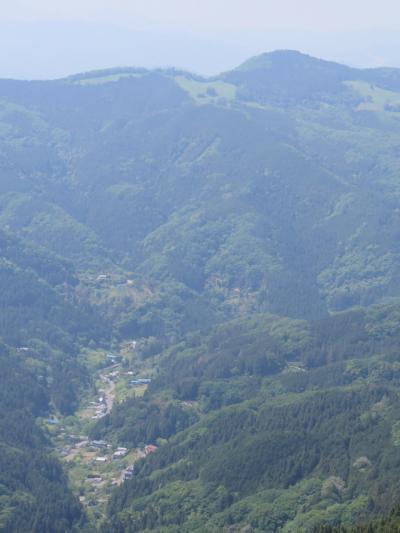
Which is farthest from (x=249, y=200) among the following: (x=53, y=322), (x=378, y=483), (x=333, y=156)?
(x=378, y=483)

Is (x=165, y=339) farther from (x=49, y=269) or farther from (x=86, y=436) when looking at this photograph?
(x=86, y=436)

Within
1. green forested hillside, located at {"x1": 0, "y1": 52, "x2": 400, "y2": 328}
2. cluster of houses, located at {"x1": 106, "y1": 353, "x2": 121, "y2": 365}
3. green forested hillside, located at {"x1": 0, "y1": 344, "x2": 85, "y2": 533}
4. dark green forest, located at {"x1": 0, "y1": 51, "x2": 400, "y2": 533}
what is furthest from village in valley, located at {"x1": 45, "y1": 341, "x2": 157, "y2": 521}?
green forested hillside, located at {"x1": 0, "y1": 52, "x2": 400, "y2": 328}

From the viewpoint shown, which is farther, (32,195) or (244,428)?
(32,195)

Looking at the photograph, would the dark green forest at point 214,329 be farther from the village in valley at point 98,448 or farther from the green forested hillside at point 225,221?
the village in valley at point 98,448

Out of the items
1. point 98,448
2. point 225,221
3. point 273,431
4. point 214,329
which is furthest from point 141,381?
point 225,221

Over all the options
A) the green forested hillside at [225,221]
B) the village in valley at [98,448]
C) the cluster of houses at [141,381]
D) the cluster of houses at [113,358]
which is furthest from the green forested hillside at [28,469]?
the green forested hillside at [225,221]

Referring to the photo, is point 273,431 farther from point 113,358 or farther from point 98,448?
point 113,358
